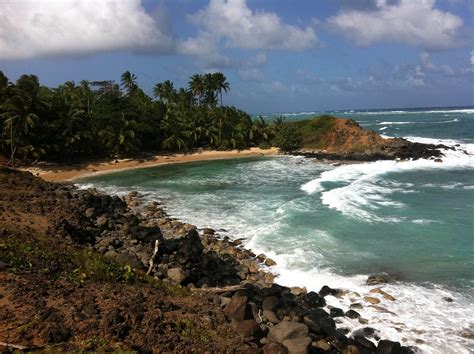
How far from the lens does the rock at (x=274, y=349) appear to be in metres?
8.41

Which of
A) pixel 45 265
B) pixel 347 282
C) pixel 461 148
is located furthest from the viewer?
pixel 461 148

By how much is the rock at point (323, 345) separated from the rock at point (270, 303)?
71.9 inches

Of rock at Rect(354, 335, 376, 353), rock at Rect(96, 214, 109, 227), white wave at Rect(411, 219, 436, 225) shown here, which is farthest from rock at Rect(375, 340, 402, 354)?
rock at Rect(96, 214, 109, 227)

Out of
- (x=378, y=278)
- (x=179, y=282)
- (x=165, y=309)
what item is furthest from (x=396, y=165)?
(x=165, y=309)

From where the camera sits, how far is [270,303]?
1133 cm

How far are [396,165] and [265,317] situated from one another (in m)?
38.4

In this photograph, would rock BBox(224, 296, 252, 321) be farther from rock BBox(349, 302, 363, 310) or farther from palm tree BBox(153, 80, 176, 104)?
palm tree BBox(153, 80, 176, 104)

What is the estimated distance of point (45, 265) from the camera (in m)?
10.2

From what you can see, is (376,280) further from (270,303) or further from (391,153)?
(391,153)

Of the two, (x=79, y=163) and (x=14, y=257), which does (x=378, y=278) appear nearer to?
(x=14, y=257)

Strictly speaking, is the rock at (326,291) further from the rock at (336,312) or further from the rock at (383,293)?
the rock at (383,293)

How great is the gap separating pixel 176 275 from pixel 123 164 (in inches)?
1419

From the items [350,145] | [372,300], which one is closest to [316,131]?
[350,145]

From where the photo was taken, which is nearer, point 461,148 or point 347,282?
point 347,282
